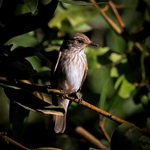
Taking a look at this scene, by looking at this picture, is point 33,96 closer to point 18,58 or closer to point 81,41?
point 18,58

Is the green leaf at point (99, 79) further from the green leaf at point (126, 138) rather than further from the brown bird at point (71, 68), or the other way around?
the green leaf at point (126, 138)

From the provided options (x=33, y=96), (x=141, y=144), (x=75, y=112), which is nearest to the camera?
(x=141, y=144)

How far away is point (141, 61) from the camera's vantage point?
3.96 meters

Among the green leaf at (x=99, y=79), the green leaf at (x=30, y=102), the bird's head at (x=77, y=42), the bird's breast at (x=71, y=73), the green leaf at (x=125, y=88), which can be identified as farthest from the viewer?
the bird's head at (x=77, y=42)

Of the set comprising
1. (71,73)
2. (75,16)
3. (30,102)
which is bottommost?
(71,73)

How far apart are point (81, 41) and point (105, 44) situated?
0.21 meters

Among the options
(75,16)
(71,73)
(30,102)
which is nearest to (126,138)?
(30,102)

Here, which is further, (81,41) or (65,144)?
(81,41)

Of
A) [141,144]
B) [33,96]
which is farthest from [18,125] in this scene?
[141,144]

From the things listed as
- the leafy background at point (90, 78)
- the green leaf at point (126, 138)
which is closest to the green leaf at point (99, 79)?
the leafy background at point (90, 78)

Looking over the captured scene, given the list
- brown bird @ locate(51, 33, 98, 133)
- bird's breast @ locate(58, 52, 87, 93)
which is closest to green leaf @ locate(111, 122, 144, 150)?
brown bird @ locate(51, 33, 98, 133)

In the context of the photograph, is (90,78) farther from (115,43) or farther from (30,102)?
(30,102)

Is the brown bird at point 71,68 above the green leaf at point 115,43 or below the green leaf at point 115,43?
below

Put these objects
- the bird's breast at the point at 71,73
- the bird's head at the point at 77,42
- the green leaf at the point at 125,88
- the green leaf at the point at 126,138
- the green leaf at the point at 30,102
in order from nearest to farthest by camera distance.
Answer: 1. the green leaf at the point at 126,138
2. the green leaf at the point at 30,102
3. the green leaf at the point at 125,88
4. the bird's breast at the point at 71,73
5. the bird's head at the point at 77,42
